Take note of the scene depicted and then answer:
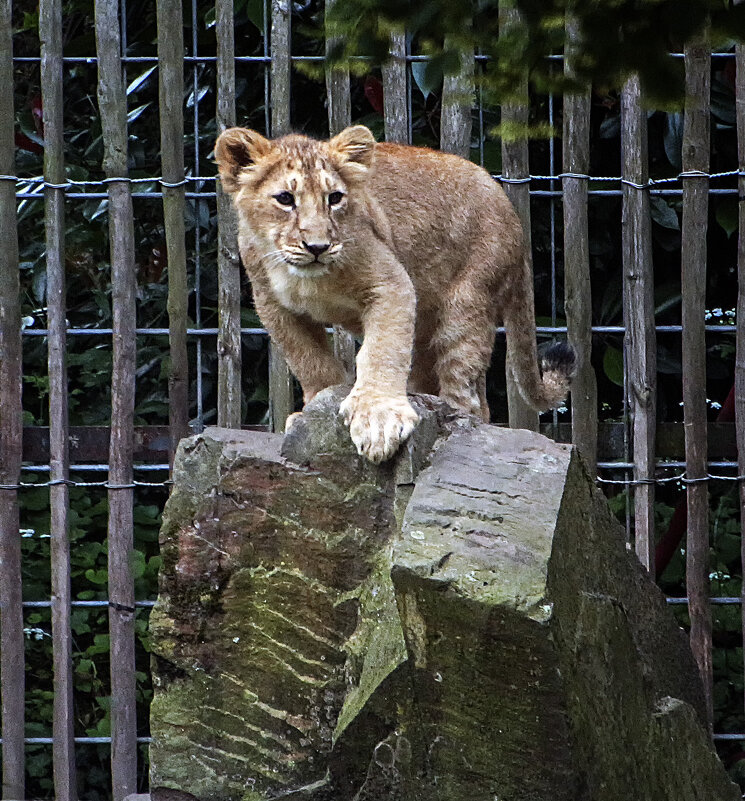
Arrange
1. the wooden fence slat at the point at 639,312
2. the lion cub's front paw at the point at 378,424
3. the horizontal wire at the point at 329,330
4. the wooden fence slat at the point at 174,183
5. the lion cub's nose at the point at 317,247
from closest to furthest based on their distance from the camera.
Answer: the lion cub's front paw at the point at 378,424 → the lion cub's nose at the point at 317,247 → the wooden fence slat at the point at 174,183 → the wooden fence slat at the point at 639,312 → the horizontal wire at the point at 329,330

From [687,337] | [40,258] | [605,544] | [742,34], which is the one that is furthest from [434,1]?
[40,258]

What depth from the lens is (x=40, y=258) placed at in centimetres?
532

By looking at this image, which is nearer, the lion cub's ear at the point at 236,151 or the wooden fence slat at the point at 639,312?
the lion cub's ear at the point at 236,151

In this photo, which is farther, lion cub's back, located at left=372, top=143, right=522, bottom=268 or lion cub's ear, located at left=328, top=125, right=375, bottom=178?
lion cub's back, located at left=372, top=143, right=522, bottom=268

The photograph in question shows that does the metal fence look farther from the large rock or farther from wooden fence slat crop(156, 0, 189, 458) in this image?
the large rock

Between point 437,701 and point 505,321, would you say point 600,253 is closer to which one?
point 505,321

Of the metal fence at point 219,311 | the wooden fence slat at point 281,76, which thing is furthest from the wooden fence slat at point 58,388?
the wooden fence slat at point 281,76

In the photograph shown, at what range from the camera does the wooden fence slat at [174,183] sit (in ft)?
14.9

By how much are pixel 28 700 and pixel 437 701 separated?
3210 mm

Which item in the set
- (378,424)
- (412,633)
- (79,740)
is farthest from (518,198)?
(79,740)

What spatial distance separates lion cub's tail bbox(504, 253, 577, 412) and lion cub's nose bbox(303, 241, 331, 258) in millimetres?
1049

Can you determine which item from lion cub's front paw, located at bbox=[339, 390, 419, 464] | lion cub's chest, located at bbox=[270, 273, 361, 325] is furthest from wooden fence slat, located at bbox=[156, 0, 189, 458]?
lion cub's front paw, located at bbox=[339, 390, 419, 464]

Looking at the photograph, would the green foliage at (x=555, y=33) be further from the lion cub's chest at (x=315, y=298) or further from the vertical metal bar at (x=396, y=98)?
the vertical metal bar at (x=396, y=98)

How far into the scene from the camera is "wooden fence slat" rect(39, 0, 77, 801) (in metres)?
4.57
